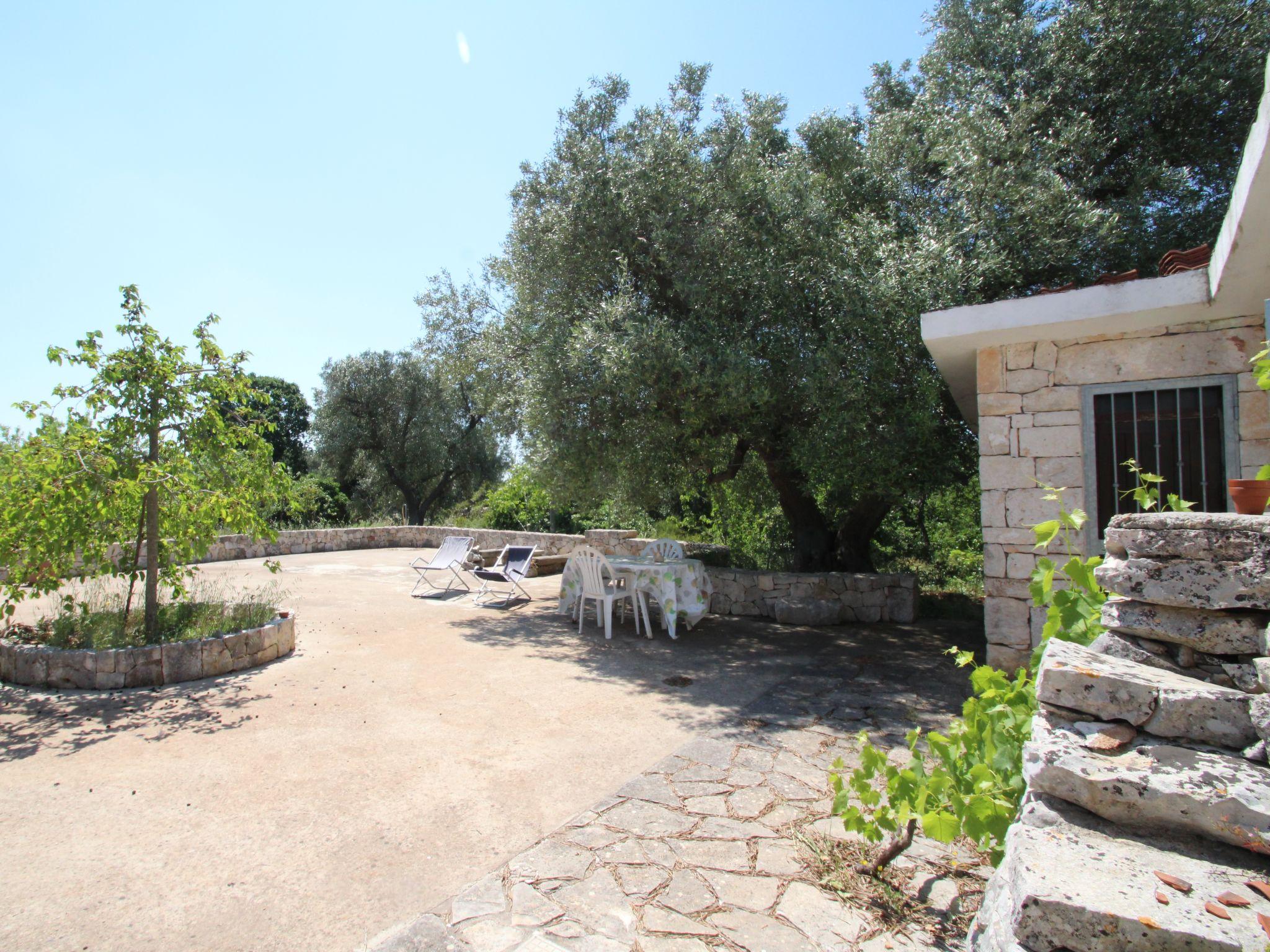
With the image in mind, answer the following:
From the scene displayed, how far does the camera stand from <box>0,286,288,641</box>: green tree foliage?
15.8 ft

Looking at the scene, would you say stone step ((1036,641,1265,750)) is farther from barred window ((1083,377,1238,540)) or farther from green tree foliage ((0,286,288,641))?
green tree foliage ((0,286,288,641))

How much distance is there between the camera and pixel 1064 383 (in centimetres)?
465

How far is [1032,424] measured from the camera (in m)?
4.75

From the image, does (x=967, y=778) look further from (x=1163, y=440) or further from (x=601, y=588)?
(x=601, y=588)

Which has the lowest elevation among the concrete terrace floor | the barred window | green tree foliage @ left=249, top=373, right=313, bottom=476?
the concrete terrace floor

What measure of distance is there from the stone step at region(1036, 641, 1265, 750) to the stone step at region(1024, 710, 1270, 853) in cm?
5

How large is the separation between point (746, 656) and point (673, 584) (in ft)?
3.56

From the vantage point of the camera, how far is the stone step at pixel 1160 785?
1348mm

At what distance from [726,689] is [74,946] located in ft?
12.5

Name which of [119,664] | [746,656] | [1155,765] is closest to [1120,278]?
[1155,765]

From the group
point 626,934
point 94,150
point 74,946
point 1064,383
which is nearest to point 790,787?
point 626,934

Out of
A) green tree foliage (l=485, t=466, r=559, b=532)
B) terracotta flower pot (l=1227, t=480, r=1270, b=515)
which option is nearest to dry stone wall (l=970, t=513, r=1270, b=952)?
terracotta flower pot (l=1227, t=480, r=1270, b=515)

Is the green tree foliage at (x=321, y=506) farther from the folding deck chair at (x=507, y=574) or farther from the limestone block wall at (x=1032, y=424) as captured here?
the limestone block wall at (x=1032, y=424)

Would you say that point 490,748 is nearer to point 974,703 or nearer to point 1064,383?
point 974,703
